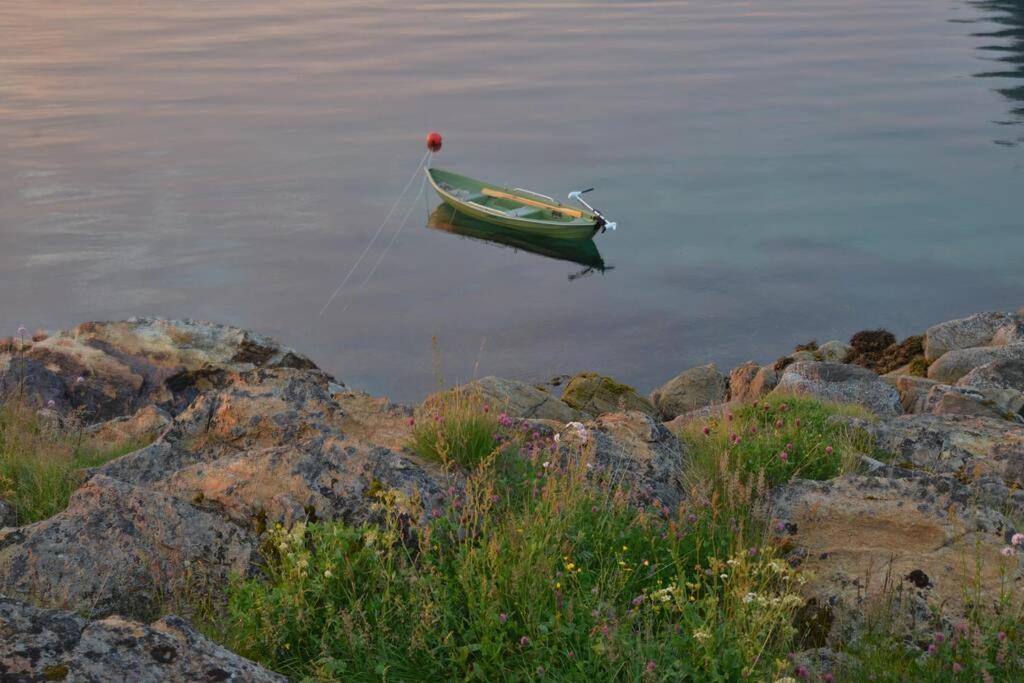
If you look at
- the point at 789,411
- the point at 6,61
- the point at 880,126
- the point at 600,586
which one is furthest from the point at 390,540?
the point at 6,61

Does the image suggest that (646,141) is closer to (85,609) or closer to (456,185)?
(456,185)

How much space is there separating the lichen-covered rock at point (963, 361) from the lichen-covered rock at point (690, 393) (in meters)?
4.62

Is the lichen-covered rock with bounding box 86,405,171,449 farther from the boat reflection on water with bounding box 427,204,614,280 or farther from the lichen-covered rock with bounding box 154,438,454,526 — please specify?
the boat reflection on water with bounding box 427,204,614,280

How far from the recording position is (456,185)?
5275 centimetres

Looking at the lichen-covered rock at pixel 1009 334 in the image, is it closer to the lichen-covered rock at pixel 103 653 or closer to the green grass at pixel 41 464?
the green grass at pixel 41 464

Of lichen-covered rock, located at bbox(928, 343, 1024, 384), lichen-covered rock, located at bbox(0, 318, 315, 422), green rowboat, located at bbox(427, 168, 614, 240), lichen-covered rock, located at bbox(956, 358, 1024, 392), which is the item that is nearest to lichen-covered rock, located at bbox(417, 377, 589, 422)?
lichen-covered rock, located at bbox(0, 318, 315, 422)

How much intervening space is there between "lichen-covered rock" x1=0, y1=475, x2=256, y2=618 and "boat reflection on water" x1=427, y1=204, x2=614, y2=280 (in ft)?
137

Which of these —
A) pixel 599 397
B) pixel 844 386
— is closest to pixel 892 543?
A: pixel 844 386

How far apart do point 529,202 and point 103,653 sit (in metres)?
45.9

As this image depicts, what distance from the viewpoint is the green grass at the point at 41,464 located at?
7.59 metres

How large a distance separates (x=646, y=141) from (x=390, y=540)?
213ft

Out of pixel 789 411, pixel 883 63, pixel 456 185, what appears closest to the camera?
pixel 789 411

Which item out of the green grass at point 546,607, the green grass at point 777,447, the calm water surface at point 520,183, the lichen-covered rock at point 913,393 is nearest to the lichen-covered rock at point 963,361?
the lichen-covered rock at point 913,393

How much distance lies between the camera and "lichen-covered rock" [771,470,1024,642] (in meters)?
6.30
